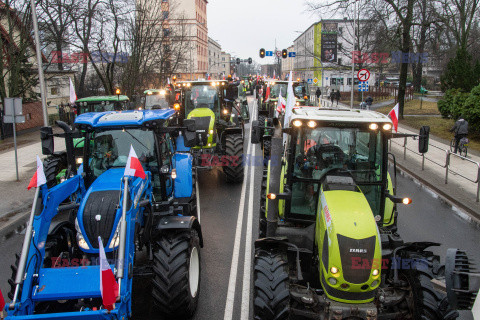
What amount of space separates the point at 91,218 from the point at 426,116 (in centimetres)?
2979

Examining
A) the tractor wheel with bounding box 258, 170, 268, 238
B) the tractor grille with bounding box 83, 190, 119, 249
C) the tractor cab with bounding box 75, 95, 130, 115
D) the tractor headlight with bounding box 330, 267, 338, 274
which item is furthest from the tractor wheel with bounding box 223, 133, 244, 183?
the tractor headlight with bounding box 330, 267, 338, 274

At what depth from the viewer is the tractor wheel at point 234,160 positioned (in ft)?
40.2

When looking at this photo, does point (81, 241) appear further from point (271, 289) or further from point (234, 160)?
point (234, 160)

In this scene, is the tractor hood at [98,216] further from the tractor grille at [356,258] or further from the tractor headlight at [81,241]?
the tractor grille at [356,258]

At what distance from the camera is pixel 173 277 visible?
16.7ft

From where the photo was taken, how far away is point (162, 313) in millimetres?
5277

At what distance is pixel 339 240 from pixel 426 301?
4.11ft

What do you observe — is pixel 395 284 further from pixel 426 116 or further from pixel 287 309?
pixel 426 116

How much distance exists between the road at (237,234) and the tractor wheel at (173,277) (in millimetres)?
595

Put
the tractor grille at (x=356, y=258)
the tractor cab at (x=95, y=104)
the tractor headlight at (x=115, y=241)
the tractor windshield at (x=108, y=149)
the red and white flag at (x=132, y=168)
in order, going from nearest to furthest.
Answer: the tractor grille at (x=356, y=258) → the red and white flag at (x=132, y=168) → the tractor headlight at (x=115, y=241) → the tractor windshield at (x=108, y=149) → the tractor cab at (x=95, y=104)

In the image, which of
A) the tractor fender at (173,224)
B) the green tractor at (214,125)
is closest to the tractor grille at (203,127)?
the green tractor at (214,125)

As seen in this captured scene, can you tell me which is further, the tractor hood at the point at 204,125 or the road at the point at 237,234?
the tractor hood at the point at 204,125

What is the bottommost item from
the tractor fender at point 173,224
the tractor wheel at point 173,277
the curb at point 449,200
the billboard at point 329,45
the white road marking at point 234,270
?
the white road marking at point 234,270

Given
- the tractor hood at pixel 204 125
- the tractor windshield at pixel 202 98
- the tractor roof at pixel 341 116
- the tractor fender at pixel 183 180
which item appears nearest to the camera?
the tractor roof at pixel 341 116
